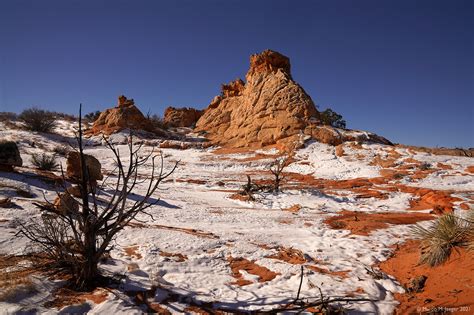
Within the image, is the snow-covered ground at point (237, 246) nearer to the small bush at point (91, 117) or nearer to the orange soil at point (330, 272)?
the orange soil at point (330, 272)

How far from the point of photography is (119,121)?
3106 cm

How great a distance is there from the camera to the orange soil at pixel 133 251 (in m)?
5.18

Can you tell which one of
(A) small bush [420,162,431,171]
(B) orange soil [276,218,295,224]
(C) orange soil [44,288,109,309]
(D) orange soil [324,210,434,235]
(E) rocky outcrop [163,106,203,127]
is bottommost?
(C) orange soil [44,288,109,309]

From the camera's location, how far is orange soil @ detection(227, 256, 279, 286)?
179 inches

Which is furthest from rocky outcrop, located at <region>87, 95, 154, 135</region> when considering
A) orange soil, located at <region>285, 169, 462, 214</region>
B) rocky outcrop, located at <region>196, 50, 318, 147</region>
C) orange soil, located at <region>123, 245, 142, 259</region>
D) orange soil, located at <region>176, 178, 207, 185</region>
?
orange soil, located at <region>123, 245, 142, 259</region>

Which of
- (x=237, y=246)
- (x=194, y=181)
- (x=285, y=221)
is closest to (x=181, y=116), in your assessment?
(x=194, y=181)

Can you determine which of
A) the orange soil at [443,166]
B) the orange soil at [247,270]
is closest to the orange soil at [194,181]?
the orange soil at [247,270]

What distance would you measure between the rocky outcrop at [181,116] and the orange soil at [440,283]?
3905 cm

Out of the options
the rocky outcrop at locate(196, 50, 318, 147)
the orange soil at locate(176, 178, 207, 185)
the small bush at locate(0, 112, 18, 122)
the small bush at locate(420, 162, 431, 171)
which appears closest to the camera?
the orange soil at locate(176, 178, 207, 185)

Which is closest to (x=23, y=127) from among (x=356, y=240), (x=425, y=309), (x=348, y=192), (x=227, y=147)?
(x=227, y=147)

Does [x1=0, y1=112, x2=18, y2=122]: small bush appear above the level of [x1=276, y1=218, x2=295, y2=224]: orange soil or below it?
above

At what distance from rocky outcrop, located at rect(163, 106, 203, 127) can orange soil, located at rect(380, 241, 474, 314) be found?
39052 millimetres

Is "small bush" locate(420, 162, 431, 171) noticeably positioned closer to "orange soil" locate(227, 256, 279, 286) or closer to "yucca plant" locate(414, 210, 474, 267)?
"yucca plant" locate(414, 210, 474, 267)

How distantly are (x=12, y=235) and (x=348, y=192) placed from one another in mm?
12600
